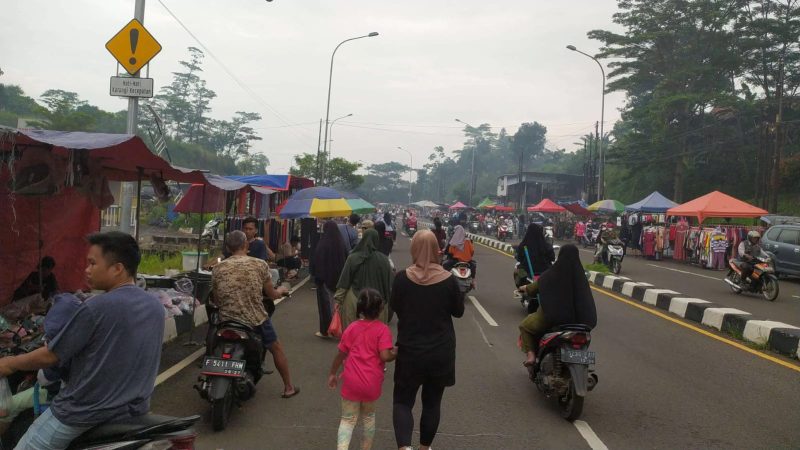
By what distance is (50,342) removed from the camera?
8.79ft

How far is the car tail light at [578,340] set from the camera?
5262 mm

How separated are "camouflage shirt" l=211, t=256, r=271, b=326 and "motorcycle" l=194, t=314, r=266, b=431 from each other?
109 millimetres

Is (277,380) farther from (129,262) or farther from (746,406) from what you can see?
(746,406)

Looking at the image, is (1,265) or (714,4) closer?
(1,265)

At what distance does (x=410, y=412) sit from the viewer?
403cm

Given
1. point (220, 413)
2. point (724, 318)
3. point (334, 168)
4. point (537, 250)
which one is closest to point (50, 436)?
point (220, 413)

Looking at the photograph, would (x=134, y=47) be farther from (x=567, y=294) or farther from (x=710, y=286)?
(x=710, y=286)

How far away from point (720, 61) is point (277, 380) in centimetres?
3835

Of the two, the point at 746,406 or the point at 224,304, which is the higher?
the point at 224,304

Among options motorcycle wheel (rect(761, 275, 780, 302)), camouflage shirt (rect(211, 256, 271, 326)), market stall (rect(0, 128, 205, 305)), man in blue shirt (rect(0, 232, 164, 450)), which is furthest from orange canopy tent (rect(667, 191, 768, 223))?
man in blue shirt (rect(0, 232, 164, 450))

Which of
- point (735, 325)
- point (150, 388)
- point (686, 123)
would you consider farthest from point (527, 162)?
point (150, 388)

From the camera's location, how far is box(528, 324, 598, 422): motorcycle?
5.09 m

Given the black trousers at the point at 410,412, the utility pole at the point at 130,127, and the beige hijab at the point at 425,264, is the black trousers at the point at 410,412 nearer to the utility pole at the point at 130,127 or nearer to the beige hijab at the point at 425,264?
the beige hijab at the point at 425,264

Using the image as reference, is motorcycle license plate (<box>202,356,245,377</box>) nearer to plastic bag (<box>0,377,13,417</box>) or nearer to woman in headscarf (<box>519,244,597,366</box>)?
plastic bag (<box>0,377,13,417</box>)
